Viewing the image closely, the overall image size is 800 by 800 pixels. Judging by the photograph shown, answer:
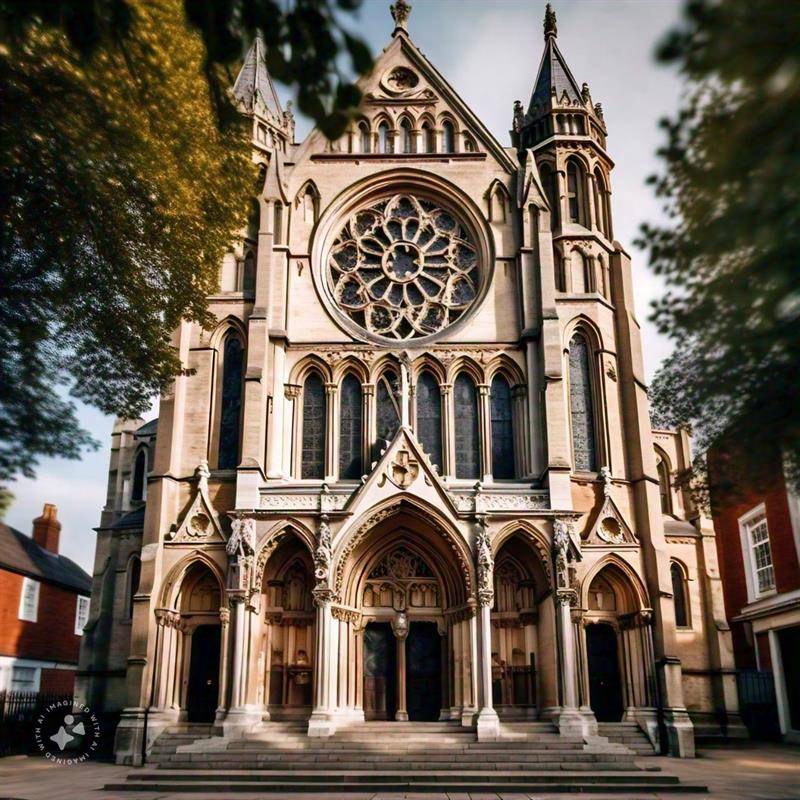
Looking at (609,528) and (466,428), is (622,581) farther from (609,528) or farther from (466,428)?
(466,428)

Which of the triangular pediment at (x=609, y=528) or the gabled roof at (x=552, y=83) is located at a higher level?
the gabled roof at (x=552, y=83)

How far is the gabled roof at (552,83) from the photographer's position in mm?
29281

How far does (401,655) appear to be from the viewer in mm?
23906

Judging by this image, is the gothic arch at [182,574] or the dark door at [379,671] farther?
the dark door at [379,671]

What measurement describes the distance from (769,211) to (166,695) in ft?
67.6

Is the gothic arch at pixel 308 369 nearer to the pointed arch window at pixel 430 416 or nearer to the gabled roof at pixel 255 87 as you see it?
the pointed arch window at pixel 430 416

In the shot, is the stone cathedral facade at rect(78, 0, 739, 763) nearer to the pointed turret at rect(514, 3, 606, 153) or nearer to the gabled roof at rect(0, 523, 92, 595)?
the pointed turret at rect(514, 3, 606, 153)

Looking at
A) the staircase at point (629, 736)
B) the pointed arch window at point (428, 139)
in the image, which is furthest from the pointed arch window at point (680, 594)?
the pointed arch window at point (428, 139)

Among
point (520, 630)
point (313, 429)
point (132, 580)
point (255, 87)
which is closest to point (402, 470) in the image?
point (313, 429)

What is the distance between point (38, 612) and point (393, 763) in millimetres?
20202

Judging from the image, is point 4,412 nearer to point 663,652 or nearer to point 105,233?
point 105,233

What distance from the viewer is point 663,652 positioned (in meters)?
23.1

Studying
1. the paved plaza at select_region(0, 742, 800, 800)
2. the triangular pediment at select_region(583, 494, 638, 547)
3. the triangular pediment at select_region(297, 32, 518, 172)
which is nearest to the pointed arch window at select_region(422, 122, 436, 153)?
the triangular pediment at select_region(297, 32, 518, 172)

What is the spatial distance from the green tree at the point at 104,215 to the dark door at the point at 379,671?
10022mm
